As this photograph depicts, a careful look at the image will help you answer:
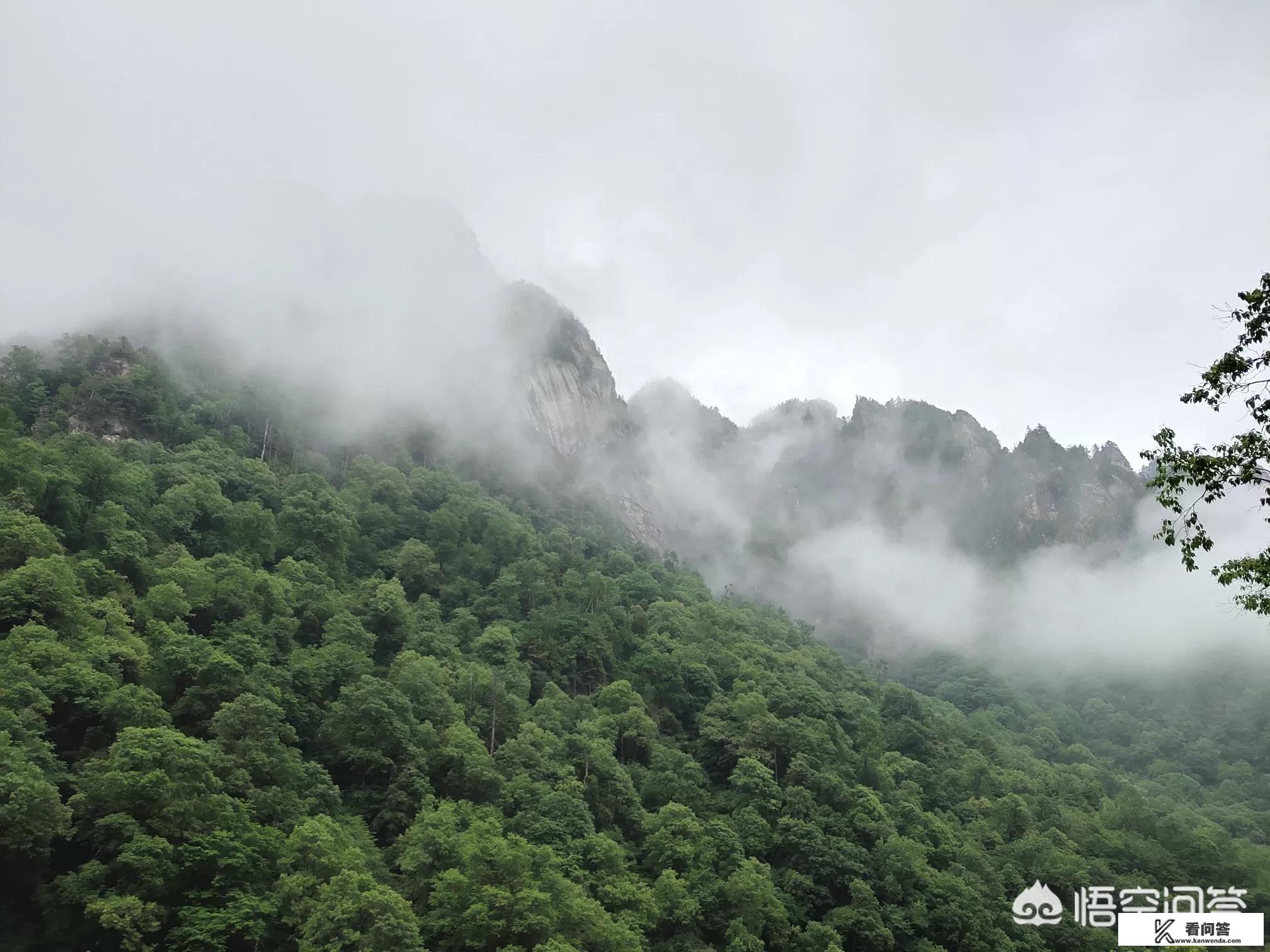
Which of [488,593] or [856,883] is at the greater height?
[488,593]

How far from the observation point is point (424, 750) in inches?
1913

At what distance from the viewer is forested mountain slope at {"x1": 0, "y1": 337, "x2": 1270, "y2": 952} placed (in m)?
33.9

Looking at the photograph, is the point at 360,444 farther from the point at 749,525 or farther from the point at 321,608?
the point at 749,525

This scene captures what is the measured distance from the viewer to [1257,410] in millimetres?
15727

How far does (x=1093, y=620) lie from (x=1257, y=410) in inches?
6781

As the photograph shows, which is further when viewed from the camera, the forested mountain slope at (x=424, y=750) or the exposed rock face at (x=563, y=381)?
the exposed rock face at (x=563, y=381)

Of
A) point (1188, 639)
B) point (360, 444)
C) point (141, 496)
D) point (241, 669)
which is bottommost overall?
point (241, 669)

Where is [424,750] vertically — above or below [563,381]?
below

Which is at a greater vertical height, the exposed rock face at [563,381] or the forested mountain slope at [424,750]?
the exposed rock face at [563,381]

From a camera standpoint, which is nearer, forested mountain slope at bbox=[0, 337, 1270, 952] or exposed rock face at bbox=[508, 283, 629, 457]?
forested mountain slope at bbox=[0, 337, 1270, 952]

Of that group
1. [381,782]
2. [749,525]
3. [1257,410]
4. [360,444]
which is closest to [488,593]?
[381,782]

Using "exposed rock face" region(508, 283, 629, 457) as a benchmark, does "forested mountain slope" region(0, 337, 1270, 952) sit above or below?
below

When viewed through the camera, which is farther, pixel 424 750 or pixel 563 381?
pixel 563 381

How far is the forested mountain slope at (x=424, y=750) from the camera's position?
1334 inches
